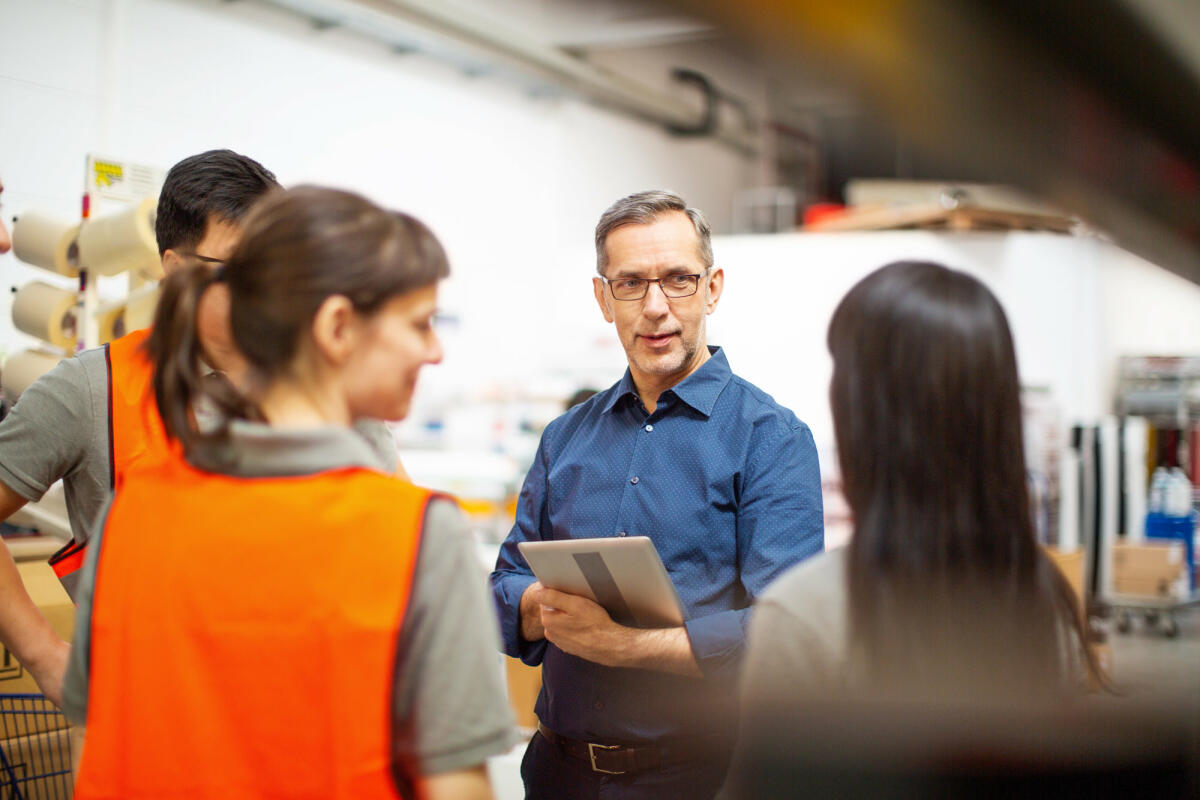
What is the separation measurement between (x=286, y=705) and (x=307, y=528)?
0.46 feet

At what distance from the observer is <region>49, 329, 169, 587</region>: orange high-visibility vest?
1.29 m

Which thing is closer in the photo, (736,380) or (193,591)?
(193,591)

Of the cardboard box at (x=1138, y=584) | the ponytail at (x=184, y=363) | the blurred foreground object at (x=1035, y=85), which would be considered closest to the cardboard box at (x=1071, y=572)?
the blurred foreground object at (x=1035, y=85)

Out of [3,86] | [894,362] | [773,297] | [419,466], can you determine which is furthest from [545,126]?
[894,362]

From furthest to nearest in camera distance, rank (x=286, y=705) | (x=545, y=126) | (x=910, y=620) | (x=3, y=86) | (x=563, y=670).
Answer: (x=545, y=126) < (x=3, y=86) < (x=563, y=670) < (x=286, y=705) < (x=910, y=620)

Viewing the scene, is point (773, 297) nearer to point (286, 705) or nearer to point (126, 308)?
point (126, 308)

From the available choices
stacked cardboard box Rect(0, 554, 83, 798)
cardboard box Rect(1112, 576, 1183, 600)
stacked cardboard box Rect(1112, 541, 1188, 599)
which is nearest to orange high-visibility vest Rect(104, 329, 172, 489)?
stacked cardboard box Rect(0, 554, 83, 798)

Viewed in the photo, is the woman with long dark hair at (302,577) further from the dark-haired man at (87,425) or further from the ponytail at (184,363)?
the dark-haired man at (87,425)

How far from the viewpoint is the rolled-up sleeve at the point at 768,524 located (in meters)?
1.39

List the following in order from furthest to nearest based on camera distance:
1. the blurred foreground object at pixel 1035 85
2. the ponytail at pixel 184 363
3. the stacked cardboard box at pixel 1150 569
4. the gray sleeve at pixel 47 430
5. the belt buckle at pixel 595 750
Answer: the stacked cardboard box at pixel 1150 569
the belt buckle at pixel 595 750
the gray sleeve at pixel 47 430
the ponytail at pixel 184 363
the blurred foreground object at pixel 1035 85

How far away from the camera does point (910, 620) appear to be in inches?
19.0

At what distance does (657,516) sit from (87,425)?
868 millimetres

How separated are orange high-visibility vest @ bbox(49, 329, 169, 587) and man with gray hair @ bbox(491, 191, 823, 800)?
640 mm

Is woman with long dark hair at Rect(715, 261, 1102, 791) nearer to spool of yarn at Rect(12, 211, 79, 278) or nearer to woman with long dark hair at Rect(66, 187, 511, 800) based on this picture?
woman with long dark hair at Rect(66, 187, 511, 800)
